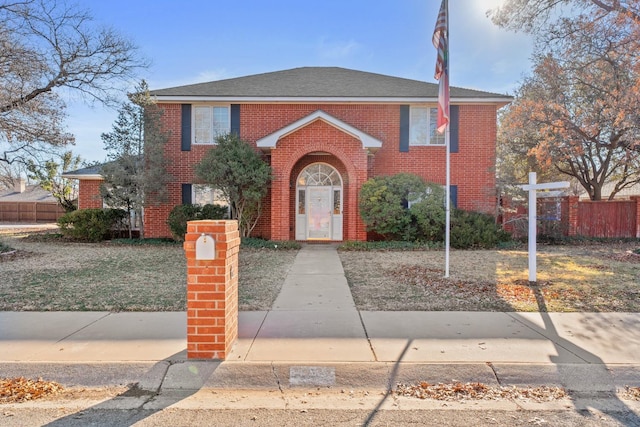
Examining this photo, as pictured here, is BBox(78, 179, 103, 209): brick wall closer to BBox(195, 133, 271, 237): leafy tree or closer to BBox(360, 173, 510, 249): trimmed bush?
BBox(195, 133, 271, 237): leafy tree

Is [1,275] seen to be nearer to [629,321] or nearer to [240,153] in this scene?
[240,153]

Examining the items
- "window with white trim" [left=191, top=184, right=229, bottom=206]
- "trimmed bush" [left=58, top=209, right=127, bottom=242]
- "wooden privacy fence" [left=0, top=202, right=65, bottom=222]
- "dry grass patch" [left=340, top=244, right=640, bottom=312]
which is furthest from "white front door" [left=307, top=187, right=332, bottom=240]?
"wooden privacy fence" [left=0, top=202, right=65, bottom=222]

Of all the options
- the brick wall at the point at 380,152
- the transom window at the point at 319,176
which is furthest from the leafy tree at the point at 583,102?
the transom window at the point at 319,176

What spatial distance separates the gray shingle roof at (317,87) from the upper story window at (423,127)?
673 millimetres

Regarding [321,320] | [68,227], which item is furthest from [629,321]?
[68,227]

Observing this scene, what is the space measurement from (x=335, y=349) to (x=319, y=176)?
11.8 m

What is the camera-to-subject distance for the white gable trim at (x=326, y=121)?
550 inches

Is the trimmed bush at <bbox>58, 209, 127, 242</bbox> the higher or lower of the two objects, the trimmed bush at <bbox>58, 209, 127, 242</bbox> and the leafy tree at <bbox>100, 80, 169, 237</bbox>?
the lower

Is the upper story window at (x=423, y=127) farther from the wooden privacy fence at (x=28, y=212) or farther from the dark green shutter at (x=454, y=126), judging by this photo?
the wooden privacy fence at (x=28, y=212)

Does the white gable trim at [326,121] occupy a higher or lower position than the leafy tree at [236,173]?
higher

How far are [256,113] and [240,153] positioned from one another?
2819 millimetres

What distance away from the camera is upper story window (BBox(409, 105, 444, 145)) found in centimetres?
1558

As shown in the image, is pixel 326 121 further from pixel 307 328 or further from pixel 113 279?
pixel 307 328

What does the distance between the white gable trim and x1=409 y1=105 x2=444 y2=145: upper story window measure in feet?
7.69
